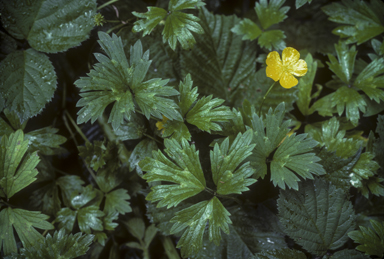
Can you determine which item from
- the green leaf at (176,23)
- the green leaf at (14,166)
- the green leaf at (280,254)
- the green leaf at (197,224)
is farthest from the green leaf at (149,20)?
the green leaf at (280,254)

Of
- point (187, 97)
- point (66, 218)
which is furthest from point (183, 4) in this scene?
point (66, 218)

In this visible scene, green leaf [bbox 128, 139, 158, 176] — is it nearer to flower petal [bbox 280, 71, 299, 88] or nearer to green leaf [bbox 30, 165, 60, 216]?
green leaf [bbox 30, 165, 60, 216]

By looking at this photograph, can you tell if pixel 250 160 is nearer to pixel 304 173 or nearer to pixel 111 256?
pixel 304 173

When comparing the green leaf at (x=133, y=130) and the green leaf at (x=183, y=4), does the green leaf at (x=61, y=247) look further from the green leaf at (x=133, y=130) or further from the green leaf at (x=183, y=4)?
the green leaf at (x=183, y=4)

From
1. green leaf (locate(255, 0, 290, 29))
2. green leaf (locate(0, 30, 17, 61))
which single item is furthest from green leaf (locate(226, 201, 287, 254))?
green leaf (locate(0, 30, 17, 61))

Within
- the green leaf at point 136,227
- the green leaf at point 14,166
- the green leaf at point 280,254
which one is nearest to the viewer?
the green leaf at point 280,254

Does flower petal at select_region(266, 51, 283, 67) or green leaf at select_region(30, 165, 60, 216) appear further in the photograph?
green leaf at select_region(30, 165, 60, 216)

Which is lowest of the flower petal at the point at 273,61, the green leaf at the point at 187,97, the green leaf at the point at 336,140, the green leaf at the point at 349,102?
the green leaf at the point at 336,140
